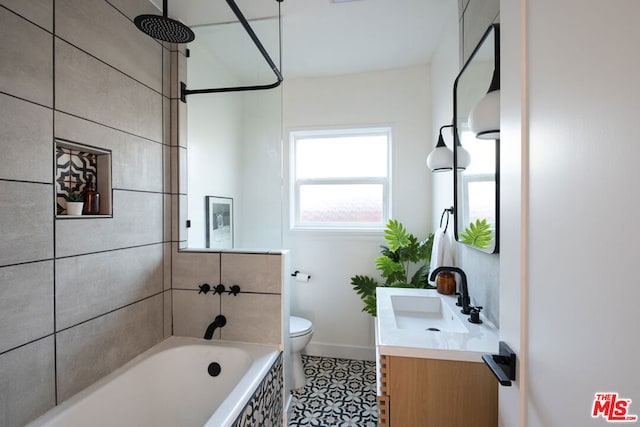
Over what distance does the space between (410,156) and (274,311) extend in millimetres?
1770

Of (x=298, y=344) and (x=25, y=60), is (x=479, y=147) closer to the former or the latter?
(x=298, y=344)

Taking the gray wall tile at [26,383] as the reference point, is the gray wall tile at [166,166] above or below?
above

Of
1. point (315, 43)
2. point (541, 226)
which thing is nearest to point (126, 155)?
point (315, 43)

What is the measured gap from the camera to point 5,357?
0.99 meters

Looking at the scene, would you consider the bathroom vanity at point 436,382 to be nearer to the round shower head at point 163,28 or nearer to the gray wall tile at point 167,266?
the gray wall tile at point 167,266

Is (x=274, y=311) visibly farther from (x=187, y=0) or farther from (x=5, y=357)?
(x=187, y=0)

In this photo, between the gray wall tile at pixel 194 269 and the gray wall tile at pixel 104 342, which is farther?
the gray wall tile at pixel 194 269

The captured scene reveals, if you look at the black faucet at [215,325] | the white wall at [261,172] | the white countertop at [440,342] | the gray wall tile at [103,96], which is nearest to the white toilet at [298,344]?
the black faucet at [215,325]

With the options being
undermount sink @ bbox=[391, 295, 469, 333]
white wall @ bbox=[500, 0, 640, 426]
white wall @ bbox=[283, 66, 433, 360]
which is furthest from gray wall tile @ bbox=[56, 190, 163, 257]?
white wall @ bbox=[500, 0, 640, 426]

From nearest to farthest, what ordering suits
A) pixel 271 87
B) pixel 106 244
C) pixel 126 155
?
pixel 106 244
pixel 126 155
pixel 271 87

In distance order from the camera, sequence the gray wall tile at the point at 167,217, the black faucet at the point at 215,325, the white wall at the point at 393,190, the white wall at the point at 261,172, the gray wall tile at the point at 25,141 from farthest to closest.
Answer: the white wall at the point at 393,190
the white wall at the point at 261,172
the gray wall tile at the point at 167,217
the black faucet at the point at 215,325
the gray wall tile at the point at 25,141

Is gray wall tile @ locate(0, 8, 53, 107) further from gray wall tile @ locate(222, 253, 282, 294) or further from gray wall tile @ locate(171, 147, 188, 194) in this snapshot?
gray wall tile @ locate(222, 253, 282, 294)

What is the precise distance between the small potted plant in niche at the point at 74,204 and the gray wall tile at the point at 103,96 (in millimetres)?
355

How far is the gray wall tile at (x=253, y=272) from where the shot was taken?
5.67 ft
